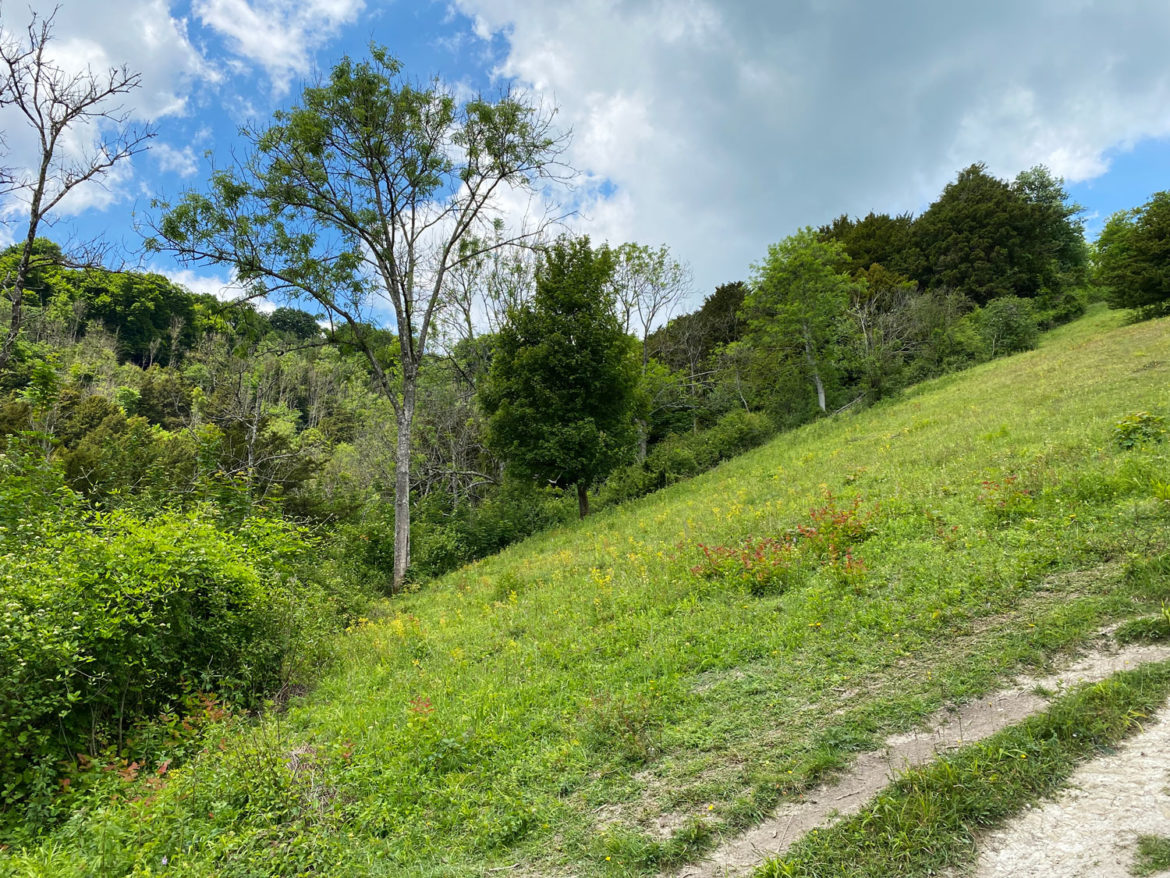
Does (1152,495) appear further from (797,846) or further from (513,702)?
(513,702)

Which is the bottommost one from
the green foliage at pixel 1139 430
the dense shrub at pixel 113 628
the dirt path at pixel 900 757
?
the dirt path at pixel 900 757

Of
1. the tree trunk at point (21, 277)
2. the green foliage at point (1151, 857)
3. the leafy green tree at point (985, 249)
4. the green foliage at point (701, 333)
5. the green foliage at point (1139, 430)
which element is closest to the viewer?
the green foliage at point (1151, 857)

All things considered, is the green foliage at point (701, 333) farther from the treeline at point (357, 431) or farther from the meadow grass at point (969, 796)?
the meadow grass at point (969, 796)

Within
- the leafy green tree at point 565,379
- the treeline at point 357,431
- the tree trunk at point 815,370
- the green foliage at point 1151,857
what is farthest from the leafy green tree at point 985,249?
the green foliage at point 1151,857

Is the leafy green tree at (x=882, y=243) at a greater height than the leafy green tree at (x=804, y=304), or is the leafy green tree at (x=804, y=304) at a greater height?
the leafy green tree at (x=882, y=243)

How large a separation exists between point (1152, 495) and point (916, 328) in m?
29.8

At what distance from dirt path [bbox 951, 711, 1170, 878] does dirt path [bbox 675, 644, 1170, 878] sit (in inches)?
1.8

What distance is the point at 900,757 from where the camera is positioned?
372 centimetres

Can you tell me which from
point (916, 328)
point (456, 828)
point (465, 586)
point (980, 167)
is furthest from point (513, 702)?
point (980, 167)

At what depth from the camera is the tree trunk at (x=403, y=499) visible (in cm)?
1736

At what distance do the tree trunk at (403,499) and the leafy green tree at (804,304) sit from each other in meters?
21.3

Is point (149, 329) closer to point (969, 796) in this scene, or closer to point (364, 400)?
point (364, 400)

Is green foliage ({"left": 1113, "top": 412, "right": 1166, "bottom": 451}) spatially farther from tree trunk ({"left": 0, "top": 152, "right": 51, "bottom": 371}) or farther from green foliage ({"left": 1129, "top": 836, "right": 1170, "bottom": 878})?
tree trunk ({"left": 0, "top": 152, "right": 51, "bottom": 371})

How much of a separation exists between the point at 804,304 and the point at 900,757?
28.5 metres
